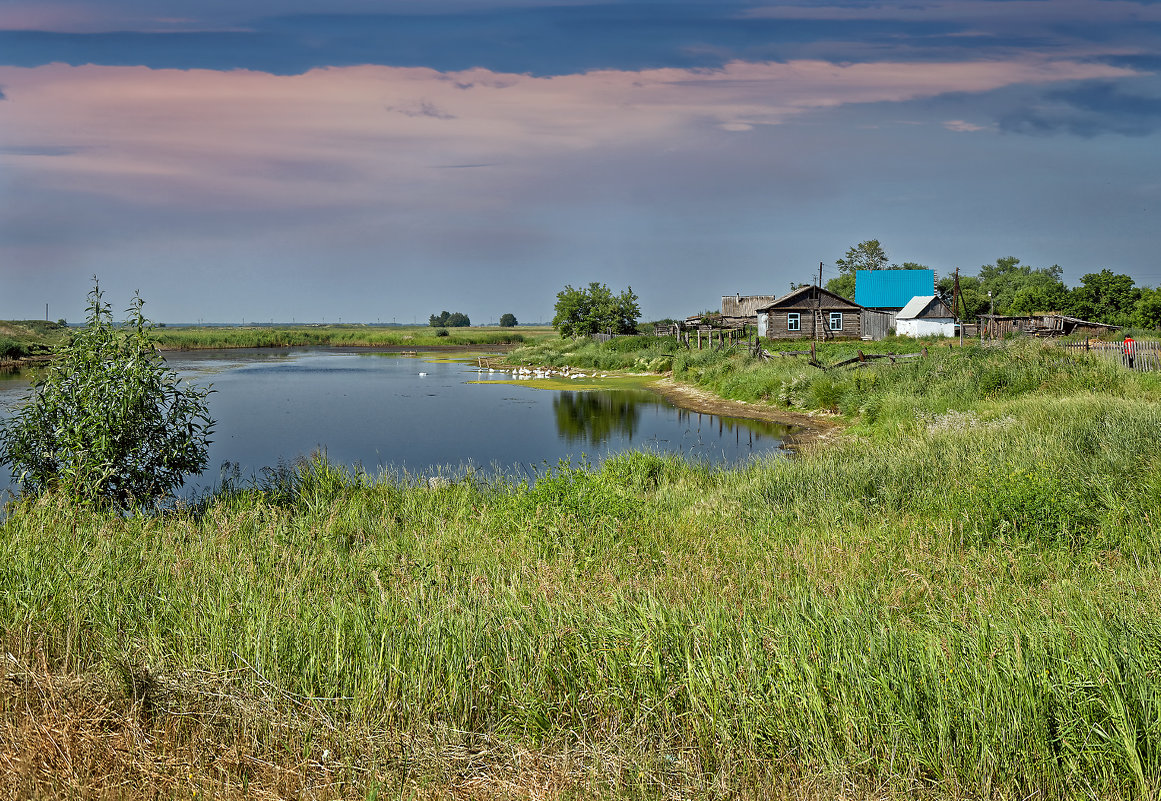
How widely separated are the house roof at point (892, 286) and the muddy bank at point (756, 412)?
34474 millimetres

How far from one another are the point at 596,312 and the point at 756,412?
35.3m

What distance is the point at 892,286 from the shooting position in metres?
63.2

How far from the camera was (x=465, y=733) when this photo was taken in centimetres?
353

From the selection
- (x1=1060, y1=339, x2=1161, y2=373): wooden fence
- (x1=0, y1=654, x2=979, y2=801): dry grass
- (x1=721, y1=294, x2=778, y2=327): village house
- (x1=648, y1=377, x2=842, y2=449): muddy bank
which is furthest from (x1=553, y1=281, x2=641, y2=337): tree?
(x1=0, y1=654, x2=979, y2=801): dry grass

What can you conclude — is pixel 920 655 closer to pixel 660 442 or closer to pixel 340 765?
pixel 340 765

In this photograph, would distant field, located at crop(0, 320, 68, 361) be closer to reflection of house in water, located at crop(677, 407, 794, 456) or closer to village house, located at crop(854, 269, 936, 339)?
reflection of house in water, located at crop(677, 407, 794, 456)

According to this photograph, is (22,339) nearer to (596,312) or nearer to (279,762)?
(596,312)

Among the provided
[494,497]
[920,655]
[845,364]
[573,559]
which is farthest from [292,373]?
[920,655]

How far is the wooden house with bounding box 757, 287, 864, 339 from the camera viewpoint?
51184 millimetres

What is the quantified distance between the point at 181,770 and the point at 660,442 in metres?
17.0

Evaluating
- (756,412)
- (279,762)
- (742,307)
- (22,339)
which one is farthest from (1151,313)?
(22,339)

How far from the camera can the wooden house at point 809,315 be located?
5118 centimetres

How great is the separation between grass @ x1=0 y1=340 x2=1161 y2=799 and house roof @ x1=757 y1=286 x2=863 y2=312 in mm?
44435

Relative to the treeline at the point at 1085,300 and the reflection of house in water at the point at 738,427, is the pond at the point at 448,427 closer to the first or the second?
the reflection of house in water at the point at 738,427
